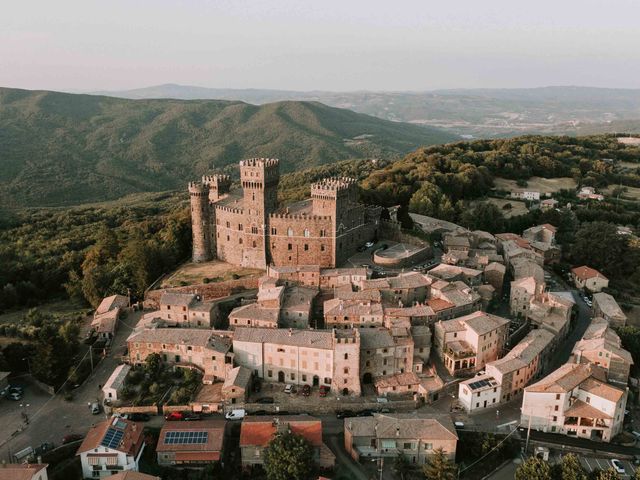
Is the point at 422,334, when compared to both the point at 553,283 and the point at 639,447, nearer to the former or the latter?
the point at 639,447

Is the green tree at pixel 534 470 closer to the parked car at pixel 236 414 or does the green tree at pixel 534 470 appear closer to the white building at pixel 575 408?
the white building at pixel 575 408

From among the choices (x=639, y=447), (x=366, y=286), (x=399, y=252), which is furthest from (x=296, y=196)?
(x=639, y=447)

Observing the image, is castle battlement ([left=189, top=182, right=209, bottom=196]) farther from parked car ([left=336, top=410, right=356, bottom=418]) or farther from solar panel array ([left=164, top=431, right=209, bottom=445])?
parked car ([left=336, top=410, right=356, bottom=418])

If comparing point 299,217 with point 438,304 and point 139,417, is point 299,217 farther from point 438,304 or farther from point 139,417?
point 139,417

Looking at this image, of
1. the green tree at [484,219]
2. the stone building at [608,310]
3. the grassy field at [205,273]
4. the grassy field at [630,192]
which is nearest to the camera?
the stone building at [608,310]

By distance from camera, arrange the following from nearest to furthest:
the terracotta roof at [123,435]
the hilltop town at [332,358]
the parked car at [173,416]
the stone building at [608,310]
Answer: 1. the terracotta roof at [123,435]
2. the hilltop town at [332,358]
3. the parked car at [173,416]
4. the stone building at [608,310]

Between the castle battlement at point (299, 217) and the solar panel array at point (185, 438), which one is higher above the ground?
the castle battlement at point (299, 217)

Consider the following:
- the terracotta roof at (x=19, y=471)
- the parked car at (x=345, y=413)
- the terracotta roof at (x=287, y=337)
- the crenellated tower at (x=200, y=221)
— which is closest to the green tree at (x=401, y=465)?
the parked car at (x=345, y=413)
